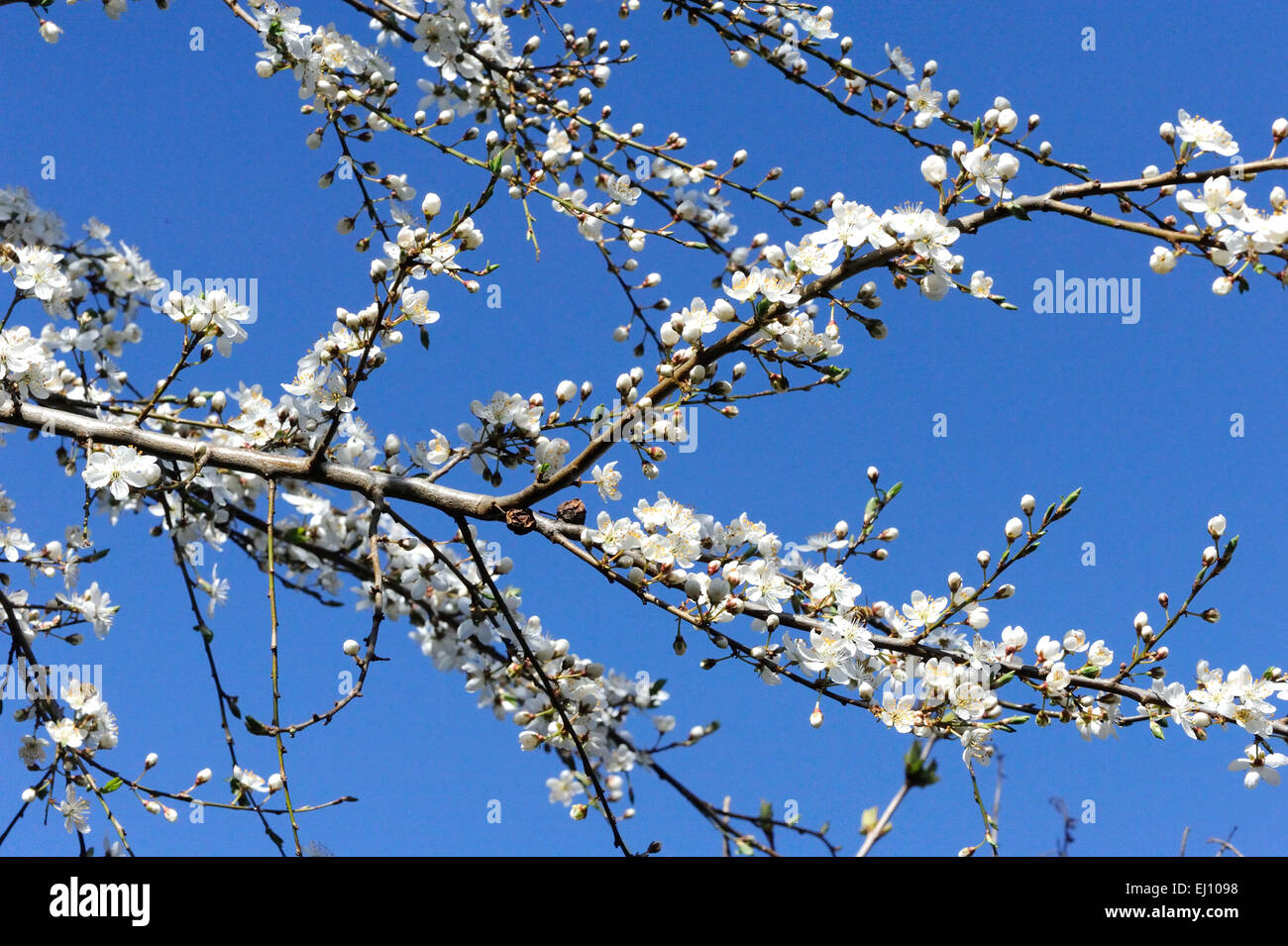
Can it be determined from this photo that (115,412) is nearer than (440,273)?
No

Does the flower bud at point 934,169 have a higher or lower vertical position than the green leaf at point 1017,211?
higher

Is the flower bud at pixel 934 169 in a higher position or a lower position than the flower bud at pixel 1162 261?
higher

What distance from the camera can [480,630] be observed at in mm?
2611

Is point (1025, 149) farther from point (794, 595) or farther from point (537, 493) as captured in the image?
point (537, 493)

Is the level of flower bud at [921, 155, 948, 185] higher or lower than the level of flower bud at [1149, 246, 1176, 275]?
higher

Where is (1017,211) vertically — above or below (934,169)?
below

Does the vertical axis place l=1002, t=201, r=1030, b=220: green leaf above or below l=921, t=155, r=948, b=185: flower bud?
below
